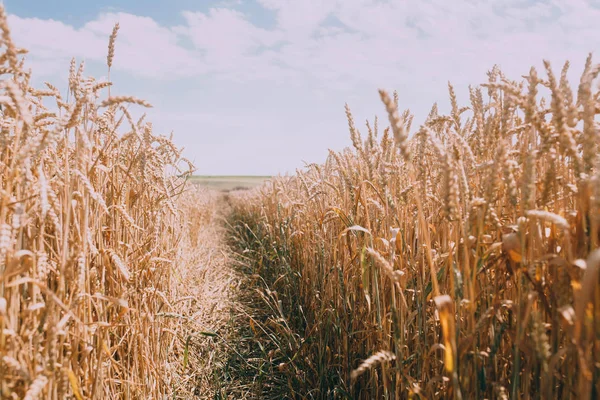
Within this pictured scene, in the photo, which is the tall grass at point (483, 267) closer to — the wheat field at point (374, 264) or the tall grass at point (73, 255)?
the wheat field at point (374, 264)

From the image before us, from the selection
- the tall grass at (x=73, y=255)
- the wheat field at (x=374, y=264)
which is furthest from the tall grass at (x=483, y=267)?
the tall grass at (x=73, y=255)

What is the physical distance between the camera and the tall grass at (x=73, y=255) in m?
1.10

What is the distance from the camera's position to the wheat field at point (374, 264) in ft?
3.38

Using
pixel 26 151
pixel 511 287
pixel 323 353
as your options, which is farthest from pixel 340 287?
pixel 26 151

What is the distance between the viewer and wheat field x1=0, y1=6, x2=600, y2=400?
1029mm

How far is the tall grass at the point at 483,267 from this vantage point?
38.9 inches

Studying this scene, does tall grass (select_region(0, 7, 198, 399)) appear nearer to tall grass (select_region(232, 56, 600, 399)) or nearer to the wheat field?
the wheat field

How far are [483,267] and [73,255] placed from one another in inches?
48.7

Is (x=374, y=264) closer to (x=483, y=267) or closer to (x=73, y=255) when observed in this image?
(x=483, y=267)

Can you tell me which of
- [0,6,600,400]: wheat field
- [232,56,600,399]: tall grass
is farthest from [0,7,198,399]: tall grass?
[232,56,600,399]: tall grass

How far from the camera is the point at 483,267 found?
4.25 ft

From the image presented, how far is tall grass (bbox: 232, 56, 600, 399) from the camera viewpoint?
0.99 m

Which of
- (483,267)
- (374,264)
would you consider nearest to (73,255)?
(374,264)

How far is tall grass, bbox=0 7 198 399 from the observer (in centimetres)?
110
